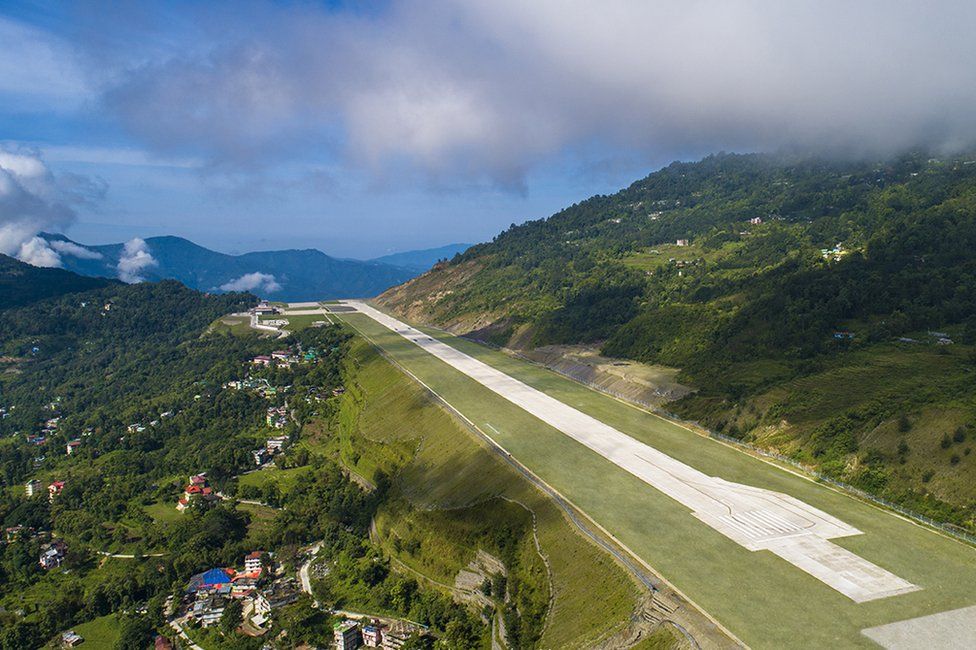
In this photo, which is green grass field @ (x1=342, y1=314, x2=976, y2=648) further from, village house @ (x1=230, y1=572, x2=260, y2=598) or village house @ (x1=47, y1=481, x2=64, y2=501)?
Result: village house @ (x1=47, y1=481, x2=64, y2=501)

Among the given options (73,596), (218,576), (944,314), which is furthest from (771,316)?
(73,596)

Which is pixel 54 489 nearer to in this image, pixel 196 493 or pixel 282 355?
pixel 196 493

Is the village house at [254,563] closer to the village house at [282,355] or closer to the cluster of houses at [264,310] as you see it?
the village house at [282,355]

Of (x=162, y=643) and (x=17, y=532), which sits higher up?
(x=162, y=643)

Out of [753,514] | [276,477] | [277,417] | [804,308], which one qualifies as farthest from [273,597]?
[804,308]

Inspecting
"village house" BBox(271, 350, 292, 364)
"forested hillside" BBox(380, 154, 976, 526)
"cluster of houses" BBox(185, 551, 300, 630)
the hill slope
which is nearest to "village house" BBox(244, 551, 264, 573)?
"cluster of houses" BBox(185, 551, 300, 630)

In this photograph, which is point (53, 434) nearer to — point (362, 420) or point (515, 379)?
point (362, 420)
